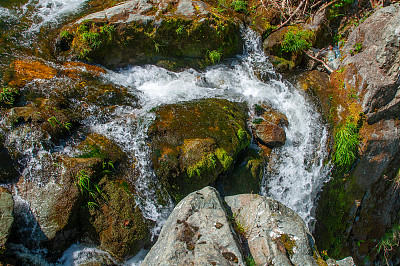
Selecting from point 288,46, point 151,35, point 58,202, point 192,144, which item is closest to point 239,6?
point 288,46

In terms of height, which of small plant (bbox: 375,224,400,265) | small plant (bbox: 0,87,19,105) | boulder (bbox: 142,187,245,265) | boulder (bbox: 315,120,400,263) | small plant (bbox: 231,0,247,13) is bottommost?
small plant (bbox: 375,224,400,265)

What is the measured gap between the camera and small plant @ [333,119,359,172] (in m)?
5.77

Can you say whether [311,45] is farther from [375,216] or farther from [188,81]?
[375,216]

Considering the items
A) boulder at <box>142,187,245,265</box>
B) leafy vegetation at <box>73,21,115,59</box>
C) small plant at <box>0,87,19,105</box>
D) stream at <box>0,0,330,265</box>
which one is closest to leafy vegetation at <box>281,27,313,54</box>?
stream at <box>0,0,330,265</box>

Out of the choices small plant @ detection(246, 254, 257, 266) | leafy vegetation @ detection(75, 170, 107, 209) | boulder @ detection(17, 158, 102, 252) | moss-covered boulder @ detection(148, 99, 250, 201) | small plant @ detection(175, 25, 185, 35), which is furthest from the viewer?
small plant @ detection(175, 25, 185, 35)

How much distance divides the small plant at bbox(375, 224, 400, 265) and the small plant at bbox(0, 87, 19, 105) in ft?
32.2

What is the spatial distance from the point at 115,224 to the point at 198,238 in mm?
1676

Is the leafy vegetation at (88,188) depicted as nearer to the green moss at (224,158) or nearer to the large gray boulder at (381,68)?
the green moss at (224,158)

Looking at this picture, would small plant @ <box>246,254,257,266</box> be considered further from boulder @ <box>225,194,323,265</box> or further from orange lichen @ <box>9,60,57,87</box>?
orange lichen @ <box>9,60,57,87</box>

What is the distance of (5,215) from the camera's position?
362cm

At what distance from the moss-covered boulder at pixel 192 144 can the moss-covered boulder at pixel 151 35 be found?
2.18 m

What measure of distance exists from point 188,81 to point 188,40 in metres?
1.21

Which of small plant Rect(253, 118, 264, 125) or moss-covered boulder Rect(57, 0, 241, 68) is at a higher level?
moss-covered boulder Rect(57, 0, 241, 68)

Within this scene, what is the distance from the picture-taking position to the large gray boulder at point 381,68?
589 cm
